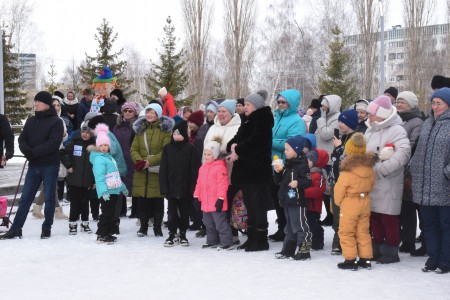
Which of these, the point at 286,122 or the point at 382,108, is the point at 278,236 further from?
the point at 382,108

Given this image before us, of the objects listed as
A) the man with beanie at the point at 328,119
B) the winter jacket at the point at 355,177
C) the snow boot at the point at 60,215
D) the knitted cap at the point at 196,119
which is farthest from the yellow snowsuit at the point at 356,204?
the snow boot at the point at 60,215

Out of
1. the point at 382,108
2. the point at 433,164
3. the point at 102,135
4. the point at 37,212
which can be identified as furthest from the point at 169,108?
the point at 433,164

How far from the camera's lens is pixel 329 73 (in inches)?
1283

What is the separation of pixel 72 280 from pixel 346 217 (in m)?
2.91

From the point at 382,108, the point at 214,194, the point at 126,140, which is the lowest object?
the point at 214,194

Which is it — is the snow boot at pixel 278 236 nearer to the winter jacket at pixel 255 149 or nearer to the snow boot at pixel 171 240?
the winter jacket at pixel 255 149

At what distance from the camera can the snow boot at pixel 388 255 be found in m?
6.65

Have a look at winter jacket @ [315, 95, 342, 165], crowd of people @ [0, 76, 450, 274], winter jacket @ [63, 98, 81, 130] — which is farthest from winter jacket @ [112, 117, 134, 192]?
winter jacket @ [63, 98, 81, 130]

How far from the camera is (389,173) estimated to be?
639cm

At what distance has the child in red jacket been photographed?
7.12m

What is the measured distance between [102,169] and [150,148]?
0.80 meters

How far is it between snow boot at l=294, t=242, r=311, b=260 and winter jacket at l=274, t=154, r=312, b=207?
459 mm

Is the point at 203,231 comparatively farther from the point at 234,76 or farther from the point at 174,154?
the point at 234,76

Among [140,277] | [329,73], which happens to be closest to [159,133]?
[140,277]
